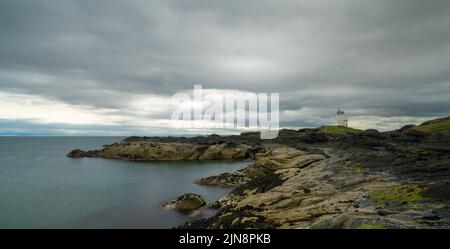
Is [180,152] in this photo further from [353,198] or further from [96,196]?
[353,198]

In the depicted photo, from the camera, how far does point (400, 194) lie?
61.7 feet

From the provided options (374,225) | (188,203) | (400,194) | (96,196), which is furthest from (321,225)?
(96,196)

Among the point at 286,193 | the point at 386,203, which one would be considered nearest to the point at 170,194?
the point at 286,193

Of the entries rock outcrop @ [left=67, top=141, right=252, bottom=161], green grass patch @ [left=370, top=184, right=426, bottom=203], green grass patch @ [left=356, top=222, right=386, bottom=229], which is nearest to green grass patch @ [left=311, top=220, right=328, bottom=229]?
green grass patch @ [left=356, top=222, right=386, bottom=229]

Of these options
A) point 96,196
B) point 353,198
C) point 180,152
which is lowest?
point 96,196

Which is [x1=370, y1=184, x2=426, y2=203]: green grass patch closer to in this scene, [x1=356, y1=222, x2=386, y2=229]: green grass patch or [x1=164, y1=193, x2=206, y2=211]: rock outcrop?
[x1=356, y1=222, x2=386, y2=229]: green grass patch

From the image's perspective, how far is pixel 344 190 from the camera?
80.9ft

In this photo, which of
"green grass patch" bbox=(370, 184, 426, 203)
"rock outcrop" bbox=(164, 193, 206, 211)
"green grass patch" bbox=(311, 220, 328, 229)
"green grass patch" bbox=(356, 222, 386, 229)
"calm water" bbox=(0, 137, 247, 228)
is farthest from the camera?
"rock outcrop" bbox=(164, 193, 206, 211)

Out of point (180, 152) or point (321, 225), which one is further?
point (180, 152)

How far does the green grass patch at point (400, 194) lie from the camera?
17781 mm

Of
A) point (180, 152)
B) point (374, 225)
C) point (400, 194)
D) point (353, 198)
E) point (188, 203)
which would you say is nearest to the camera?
point (374, 225)

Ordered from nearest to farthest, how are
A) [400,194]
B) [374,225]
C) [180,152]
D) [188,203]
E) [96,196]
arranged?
1. [374,225]
2. [400,194]
3. [188,203]
4. [96,196]
5. [180,152]

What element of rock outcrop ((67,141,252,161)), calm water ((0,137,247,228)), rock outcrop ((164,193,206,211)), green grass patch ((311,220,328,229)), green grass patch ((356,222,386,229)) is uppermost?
green grass patch ((356,222,386,229))

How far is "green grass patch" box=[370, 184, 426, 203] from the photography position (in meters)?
17.8
